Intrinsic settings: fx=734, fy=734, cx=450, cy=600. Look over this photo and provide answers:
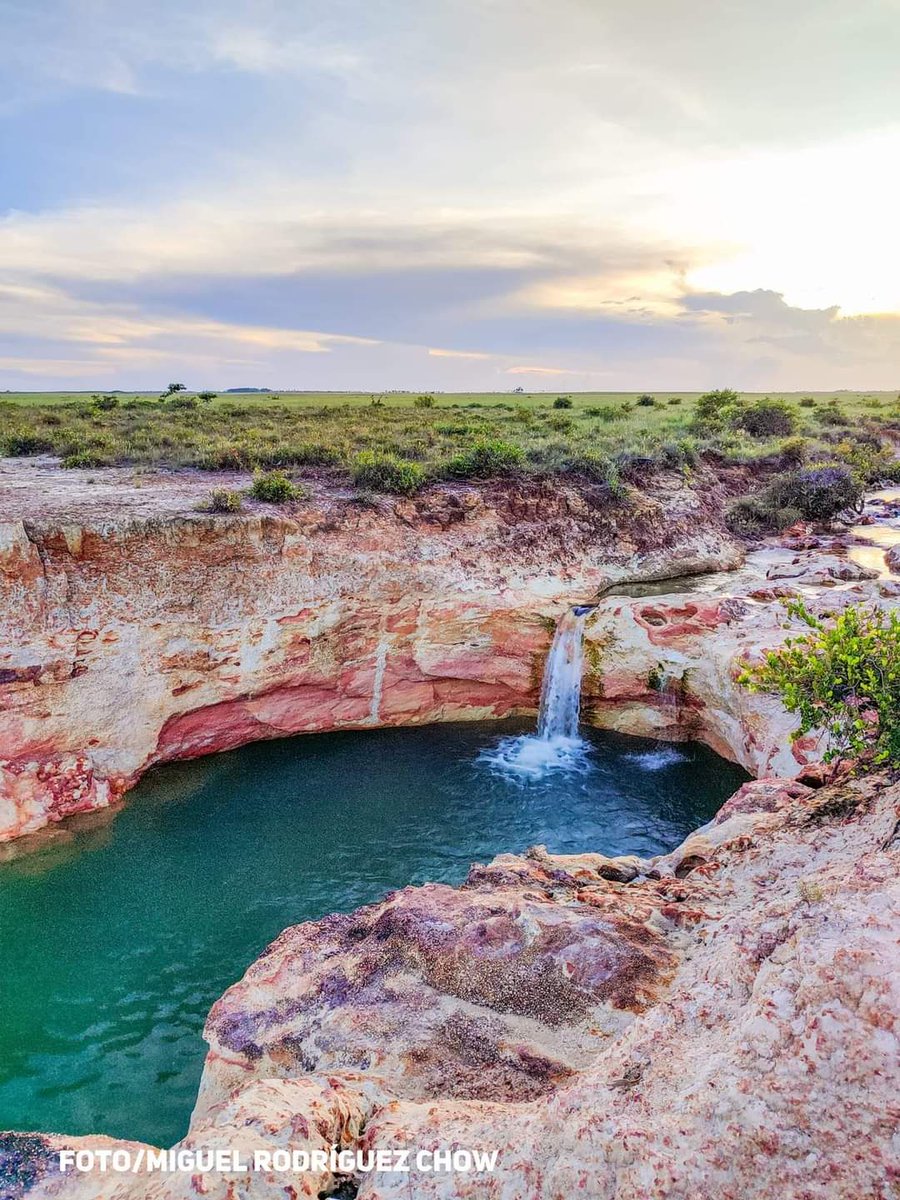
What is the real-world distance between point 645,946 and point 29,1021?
8.24 meters

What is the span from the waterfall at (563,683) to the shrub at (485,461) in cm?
629

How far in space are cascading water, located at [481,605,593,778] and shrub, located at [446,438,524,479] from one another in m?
5.95

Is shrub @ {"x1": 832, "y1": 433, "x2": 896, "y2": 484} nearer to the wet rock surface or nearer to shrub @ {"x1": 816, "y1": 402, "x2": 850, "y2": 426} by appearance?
shrub @ {"x1": 816, "y1": 402, "x2": 850, "y2": 426}

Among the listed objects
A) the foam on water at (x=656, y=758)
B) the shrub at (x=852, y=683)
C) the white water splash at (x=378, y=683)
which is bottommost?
the foam on water at (x=656, y=758)

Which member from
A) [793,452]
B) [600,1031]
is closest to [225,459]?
[600,1031]

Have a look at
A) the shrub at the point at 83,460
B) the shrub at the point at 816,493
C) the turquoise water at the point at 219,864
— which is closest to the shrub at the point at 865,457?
the shrub at the point at 816,493

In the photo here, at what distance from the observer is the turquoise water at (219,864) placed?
9125 mm

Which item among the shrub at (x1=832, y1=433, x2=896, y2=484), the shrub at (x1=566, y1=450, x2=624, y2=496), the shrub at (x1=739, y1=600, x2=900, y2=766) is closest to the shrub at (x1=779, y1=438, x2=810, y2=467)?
the shrub at (x1=832, y1=433, x2=896, y2=484)

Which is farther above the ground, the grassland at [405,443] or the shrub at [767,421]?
the shrub at [767,421]

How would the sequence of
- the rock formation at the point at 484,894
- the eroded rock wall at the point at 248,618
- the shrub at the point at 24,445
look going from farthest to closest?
1. the shrub at the point at 24,445
2. the eroded rock wall at the point at 248,618
3. the rock formation at the point at 484,894

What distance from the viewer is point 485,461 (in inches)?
883

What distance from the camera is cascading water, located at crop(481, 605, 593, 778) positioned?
17.0 meters

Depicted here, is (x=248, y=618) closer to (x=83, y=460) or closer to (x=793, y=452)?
(x=83, y=460)

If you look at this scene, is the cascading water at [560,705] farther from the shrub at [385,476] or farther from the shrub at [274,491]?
the shrub at [274,491]
